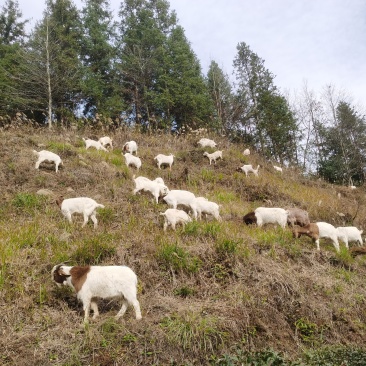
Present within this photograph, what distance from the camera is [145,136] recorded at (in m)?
17.8

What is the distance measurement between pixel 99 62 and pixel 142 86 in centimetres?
355

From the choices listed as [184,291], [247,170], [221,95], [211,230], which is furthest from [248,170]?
[221,95]

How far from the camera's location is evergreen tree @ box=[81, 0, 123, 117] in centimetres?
2233

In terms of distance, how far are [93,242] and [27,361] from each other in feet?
8.48

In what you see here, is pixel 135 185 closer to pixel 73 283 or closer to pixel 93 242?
pixel 93 242

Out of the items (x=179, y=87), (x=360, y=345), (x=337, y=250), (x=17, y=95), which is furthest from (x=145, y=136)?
(x=360, y=345)

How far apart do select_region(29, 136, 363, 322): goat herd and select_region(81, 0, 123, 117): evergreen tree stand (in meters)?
8.13

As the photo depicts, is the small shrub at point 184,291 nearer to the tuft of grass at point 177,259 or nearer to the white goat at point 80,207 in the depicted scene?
the tuft of grass at point 177,259

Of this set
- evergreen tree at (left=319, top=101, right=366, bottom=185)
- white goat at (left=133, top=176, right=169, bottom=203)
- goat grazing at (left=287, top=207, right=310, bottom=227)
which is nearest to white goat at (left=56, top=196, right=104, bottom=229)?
white goat at (left=133, top=176, right=169, bottom=203)

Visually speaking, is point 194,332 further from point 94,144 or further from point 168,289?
point 94,144

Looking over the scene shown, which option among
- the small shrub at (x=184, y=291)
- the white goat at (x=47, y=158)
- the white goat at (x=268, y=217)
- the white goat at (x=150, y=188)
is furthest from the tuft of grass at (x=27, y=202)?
the white goat at (x=268, y=217)

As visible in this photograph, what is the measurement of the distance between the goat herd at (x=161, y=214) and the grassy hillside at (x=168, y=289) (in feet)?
0.93

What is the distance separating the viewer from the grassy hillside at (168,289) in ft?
14.9

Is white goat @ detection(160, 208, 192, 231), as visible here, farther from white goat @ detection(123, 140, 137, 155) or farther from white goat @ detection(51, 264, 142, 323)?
white goat @ detection(123, 140, 137, 155)
